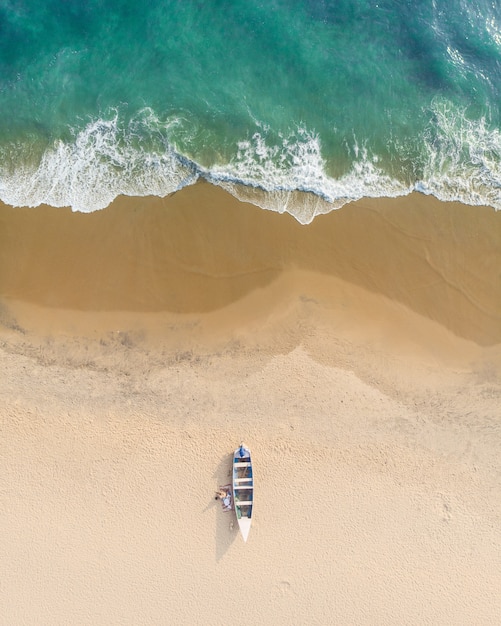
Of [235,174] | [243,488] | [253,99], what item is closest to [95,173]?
[235,174]

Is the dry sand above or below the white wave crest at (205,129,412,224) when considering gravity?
below

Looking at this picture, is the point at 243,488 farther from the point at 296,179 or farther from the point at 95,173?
the point at 95,173

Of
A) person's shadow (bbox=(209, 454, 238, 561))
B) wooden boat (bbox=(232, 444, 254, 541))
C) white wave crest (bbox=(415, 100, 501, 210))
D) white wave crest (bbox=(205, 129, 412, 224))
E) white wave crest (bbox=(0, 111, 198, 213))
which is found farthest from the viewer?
white wave crest (bbox=(415, 100, 501, 210))

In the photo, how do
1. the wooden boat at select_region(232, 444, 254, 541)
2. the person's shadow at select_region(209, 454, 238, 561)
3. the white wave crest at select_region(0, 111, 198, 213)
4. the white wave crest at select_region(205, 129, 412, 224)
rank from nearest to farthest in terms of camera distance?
the wooden boat at select_region(232, 444, 254, 541), the person's shadow at select_region(209, 454, 238, 561), the white wave crest at select_region(0, 111, 198, 213), the white wave crest at select_region(205, 129, 412, 224)

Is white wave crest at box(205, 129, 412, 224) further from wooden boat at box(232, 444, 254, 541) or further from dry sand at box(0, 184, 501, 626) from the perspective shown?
wooden boat at box(232, 444, 254, 541)

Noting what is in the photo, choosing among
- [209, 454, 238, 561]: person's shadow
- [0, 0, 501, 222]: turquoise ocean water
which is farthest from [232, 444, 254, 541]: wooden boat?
[0, 0, 501, 222]: turquoise ocean water

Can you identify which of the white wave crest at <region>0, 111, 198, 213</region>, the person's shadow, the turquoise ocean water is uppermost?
the turquoise ocean water

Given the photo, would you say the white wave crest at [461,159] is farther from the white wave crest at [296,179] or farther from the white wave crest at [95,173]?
the white wave crest at [95,173]

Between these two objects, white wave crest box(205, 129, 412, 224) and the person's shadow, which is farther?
white wave crest box(205, 129, 412, 224)
